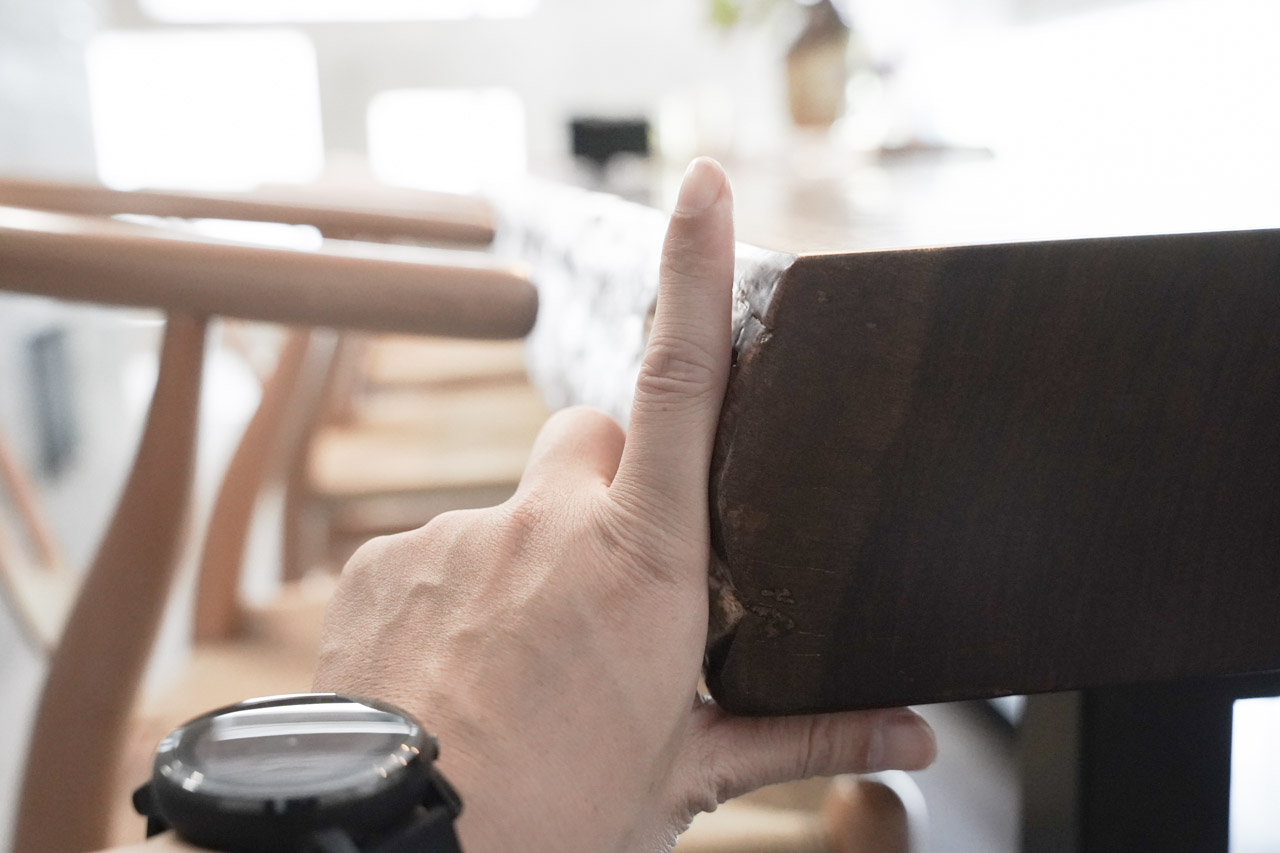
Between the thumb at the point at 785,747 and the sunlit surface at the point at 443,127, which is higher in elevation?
the sunlit surface at the point at 443,127

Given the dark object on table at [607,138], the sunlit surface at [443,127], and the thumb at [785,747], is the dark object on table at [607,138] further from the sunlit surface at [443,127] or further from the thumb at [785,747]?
the sunlit surface at [443,127]

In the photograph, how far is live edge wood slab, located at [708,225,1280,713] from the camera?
315 millimetres

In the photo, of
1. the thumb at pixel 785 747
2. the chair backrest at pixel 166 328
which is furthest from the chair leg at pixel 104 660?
the thumb at pixel 785 747

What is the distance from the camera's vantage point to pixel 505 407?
1.81 meters

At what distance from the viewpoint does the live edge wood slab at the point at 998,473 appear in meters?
0.31

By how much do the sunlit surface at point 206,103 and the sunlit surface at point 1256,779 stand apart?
23.0 ft

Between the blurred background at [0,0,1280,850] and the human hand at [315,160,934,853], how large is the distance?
0.18 feet

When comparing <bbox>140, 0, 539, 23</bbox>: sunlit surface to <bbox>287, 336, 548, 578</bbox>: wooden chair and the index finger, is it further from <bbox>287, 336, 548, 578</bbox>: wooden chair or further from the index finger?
the index finger

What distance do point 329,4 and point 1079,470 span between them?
751cm

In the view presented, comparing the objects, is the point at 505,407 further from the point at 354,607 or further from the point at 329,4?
the point at 329,4

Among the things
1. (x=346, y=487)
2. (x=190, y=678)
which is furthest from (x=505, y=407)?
(x=190, y=678)

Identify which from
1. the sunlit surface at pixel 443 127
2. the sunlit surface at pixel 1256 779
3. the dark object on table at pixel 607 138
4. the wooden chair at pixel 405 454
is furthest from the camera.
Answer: the sunlit surface at pixel 443 127

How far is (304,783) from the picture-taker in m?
0.30

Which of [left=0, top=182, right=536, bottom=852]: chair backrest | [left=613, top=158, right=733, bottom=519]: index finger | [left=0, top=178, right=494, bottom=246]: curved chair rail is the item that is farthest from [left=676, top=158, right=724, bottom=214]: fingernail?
[left=0, top=178, right=494, bottom=246]: curved chair rail
